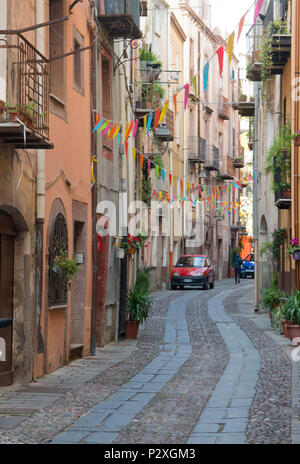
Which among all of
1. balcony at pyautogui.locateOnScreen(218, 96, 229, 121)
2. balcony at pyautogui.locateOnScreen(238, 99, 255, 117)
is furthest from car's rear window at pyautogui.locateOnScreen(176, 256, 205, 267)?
balcony at pyautogui.locateOnScreen(218, 96, 229, 121)

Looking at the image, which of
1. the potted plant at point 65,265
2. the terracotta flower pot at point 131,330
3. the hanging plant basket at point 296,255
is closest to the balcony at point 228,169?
the hanging plant basket at point 296,255

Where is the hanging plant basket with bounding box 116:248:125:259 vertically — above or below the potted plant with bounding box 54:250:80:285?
above

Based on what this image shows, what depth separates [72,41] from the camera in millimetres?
14359

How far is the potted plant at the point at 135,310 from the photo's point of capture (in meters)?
18.3

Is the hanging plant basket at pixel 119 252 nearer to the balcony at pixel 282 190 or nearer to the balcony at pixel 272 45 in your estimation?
the balcony at pixel 282 190

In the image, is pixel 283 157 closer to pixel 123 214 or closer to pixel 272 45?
pixel 272 45

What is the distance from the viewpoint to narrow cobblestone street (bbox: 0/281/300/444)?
8.11 metres

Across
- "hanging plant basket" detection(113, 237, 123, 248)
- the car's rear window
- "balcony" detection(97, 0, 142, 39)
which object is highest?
"balcony" detection(97, 0, 142, 39)

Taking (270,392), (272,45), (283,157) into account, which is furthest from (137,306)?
(270,392)

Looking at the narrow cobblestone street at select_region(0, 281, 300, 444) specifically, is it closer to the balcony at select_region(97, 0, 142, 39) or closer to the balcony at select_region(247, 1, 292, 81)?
the balcony at select_region(97, 0, 142, 39)

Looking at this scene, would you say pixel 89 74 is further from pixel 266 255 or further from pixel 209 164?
pixel 209 164

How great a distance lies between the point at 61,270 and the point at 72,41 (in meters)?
3.62

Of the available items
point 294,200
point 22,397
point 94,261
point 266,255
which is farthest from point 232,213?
point 22,397

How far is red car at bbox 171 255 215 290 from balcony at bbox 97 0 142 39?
20.4m
